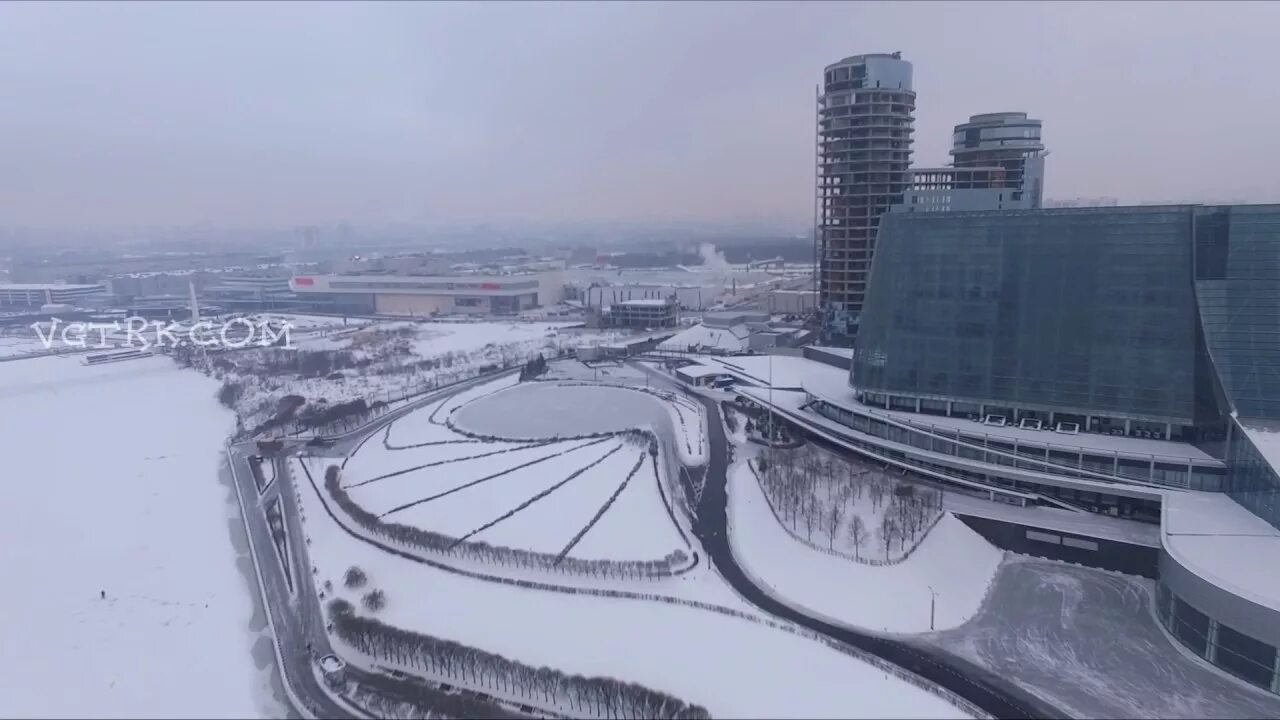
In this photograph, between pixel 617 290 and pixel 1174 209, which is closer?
pixel 1174 209

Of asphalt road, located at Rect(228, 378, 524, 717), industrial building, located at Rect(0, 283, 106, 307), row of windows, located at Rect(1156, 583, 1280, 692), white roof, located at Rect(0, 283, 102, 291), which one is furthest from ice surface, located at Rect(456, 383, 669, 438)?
white roof, located at Rect(0, 283, 102, 291)

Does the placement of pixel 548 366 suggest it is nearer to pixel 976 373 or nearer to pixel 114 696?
pixel 976 373

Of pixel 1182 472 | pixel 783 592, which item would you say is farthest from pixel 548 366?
pixel 1182 472

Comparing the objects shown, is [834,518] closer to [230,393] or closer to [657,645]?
[657,645]

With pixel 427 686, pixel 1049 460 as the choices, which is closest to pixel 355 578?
pixel 427 686

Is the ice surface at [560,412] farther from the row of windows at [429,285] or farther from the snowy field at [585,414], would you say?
the row of windows at [429,285]

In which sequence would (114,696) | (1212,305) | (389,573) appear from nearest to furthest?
(114,696)
(389,573)
(1212,305)
